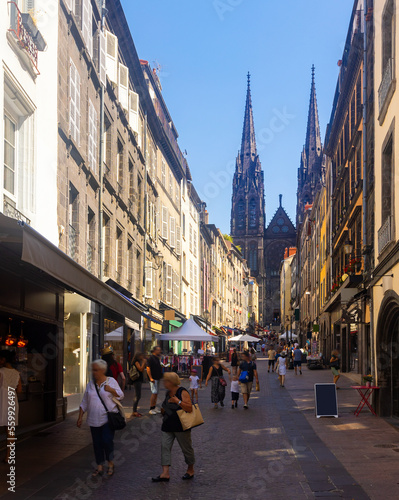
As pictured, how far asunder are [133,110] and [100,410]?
18848 mm

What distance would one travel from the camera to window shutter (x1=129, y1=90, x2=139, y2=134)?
83.0 ft

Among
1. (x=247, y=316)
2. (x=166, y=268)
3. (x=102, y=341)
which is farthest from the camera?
(x=247, y=316)

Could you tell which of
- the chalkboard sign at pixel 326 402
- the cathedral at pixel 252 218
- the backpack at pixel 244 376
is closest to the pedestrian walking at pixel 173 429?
the chalkboard sign at pixel 326 402

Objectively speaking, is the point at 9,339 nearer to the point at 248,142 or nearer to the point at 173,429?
the point at 173,429

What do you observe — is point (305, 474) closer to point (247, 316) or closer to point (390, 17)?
point (390, 17)

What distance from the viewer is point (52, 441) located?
10906mm

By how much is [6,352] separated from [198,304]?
38635 millimetres

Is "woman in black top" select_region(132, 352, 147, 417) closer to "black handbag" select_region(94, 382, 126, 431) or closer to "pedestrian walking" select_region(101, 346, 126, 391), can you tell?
"pedestrian walking" select_region(101, 346, 126, 391)

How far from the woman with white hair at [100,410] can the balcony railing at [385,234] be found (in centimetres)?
734

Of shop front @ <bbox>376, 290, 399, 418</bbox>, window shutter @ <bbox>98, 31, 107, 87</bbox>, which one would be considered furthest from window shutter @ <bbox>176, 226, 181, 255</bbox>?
shop front @ <bbox>376, 290, 399, 418</bbox>

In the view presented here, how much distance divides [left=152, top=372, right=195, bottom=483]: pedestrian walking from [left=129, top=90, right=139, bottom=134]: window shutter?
18.3 m

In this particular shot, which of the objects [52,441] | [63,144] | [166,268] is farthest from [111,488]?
[166,268]

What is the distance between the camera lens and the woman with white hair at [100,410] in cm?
812

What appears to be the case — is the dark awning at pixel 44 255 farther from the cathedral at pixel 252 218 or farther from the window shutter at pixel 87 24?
the cathedral at pixel 252 218
